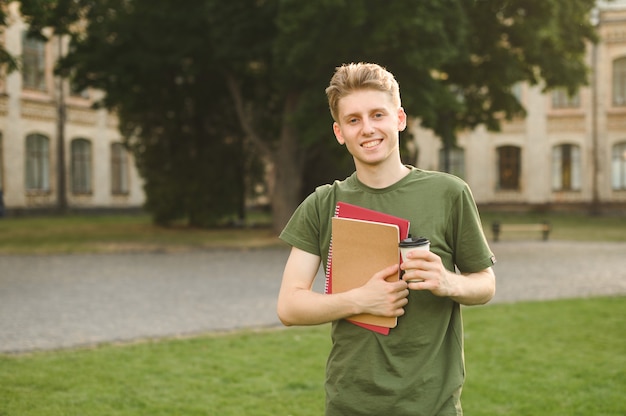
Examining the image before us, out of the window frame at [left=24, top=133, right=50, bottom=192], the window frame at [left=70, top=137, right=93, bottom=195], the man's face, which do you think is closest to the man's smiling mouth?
the man's face

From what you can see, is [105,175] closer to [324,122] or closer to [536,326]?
[324,122]

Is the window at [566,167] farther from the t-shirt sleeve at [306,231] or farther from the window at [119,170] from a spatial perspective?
the t-shirt sleeve at [306,231]

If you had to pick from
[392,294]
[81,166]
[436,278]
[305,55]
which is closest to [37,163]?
[81,166]

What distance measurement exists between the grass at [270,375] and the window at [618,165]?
34.3m

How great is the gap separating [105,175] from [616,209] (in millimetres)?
27159

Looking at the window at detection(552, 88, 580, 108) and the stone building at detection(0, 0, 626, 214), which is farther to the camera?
the window at detection(552, 88, 580, 108)

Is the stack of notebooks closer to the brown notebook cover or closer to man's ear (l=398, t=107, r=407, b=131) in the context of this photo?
the brown notebook cover

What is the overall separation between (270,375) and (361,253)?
13.7 feet

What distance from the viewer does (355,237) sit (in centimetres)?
244

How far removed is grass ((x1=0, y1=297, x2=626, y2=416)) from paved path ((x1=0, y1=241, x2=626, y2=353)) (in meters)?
1.01

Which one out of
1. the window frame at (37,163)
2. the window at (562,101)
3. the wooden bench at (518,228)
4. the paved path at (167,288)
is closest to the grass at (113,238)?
the paved path at (167,288)

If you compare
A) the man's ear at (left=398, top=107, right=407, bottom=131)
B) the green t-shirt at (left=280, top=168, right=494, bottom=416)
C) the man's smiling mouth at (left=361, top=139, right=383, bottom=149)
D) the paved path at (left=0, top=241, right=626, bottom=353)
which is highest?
the man's ear at (left=398, top=107, right=407, bottom=131)

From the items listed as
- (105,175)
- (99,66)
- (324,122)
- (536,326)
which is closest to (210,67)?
(99,66)

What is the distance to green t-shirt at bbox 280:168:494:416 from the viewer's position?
2.45 m
